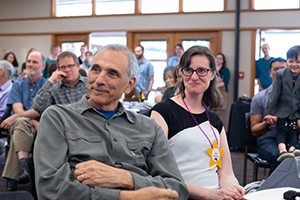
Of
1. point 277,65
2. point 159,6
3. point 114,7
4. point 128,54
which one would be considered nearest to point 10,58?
point 114,7

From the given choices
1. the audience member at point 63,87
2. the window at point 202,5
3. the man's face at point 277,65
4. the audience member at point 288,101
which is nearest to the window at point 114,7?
the window at point 202,5

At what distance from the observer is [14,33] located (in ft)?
29.7

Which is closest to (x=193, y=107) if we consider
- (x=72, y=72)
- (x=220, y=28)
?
(x=72, y=72)

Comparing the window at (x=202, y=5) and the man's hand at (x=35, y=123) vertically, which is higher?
the window at (x=202, y=5)

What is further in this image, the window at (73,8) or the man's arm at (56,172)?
the window at (73,8)

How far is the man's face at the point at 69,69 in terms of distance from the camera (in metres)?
2.90

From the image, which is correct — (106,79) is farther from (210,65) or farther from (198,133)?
(210,65)

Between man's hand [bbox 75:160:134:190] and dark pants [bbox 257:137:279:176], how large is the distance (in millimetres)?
1982

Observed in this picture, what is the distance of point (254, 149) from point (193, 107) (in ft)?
5.41

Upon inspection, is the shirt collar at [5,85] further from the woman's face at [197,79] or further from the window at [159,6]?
the window at [159,6]

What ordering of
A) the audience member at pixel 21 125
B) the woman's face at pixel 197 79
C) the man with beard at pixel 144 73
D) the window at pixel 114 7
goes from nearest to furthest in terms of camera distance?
the woman's face at pixel 197 79 → the audience member at pixel 21 125 → the man with beard at pixel 144 73 → the window at pixel 114 7

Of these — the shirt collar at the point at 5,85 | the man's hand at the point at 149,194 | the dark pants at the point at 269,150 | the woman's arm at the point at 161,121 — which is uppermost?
the shirt collar at the point at 5,85

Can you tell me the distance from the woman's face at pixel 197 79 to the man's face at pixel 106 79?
0.53 meters

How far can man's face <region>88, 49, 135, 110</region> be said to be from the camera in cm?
136
